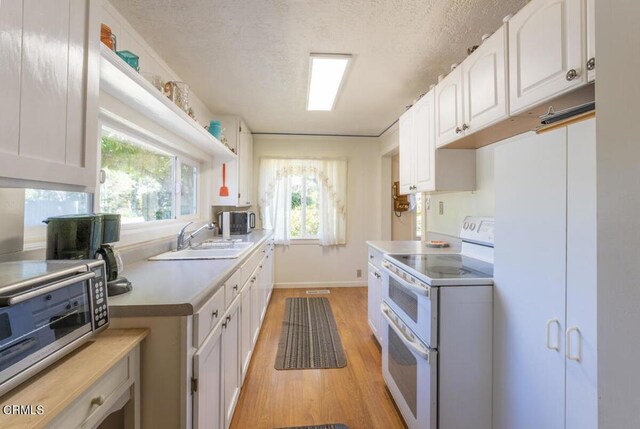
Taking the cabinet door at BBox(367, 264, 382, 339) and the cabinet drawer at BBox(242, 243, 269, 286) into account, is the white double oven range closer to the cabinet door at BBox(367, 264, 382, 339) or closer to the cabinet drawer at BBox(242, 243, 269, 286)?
the cabinet door at BBox(367, 264, 382, 339)

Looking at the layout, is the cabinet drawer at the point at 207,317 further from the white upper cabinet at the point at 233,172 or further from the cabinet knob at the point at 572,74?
the white upper cabinet at the point at 233,172

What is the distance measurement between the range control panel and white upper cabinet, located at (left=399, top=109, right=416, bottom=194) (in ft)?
2.00

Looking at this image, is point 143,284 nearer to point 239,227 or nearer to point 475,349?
point 475,349

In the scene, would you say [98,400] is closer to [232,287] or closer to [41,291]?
[41,291]

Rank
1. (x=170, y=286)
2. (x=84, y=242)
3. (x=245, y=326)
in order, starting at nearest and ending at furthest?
(x=84, y=242)
(x=170, y=286)
(x=245, y=326)

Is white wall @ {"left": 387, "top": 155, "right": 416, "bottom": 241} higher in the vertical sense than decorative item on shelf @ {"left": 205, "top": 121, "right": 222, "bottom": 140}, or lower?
lower

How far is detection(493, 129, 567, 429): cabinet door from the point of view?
37.0 inches

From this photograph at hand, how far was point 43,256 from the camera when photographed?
109cm

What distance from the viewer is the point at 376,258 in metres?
2.44

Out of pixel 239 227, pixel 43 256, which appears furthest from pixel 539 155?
pixel 239 227

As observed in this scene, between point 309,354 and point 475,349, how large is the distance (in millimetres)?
1434

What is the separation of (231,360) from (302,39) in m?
2.02

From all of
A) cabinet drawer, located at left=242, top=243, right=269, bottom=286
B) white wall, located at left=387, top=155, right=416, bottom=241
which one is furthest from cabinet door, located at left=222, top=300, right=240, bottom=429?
white wall, located at left=387, top=155, right=416, bottom=241
